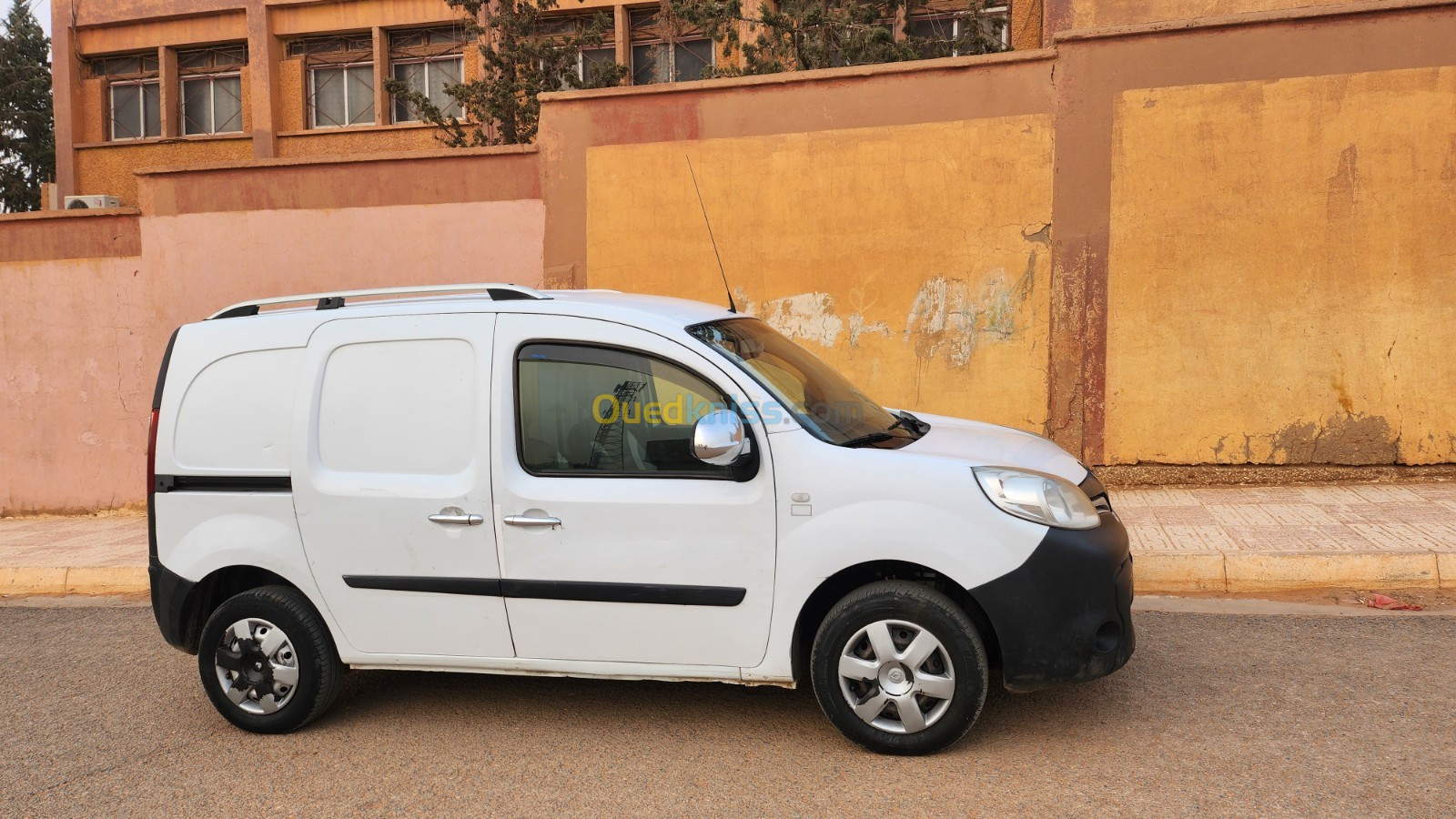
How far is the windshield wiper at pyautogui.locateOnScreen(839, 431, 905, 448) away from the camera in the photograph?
4.36 meters

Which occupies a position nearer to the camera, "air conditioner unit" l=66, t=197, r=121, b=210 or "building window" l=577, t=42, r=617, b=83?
"air conditioner unit" l=66, t=197, r=121, b=210

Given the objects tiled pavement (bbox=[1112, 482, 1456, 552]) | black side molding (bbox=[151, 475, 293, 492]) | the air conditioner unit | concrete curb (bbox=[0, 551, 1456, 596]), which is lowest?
concrete curb (bbox=[0, 551, 1456, 596])

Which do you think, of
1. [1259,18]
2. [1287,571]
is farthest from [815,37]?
[1287,571]

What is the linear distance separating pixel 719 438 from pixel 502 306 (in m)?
1.18

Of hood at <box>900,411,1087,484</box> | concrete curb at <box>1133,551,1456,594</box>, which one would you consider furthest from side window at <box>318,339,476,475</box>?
concrete curb at <box>1133,551,1456,594</box>

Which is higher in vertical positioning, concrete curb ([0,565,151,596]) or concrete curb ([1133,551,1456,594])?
concrete curb ([1133,551,1456,594])

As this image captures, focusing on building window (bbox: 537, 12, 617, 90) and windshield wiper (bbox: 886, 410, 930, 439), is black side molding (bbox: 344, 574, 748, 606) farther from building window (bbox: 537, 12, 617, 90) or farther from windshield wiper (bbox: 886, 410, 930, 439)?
building window (bbox: 537, 12, 617, 90)

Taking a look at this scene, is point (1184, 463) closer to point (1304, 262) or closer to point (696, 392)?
point (1304, 262)

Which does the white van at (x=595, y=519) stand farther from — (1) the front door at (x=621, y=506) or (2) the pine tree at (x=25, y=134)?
(2) the pine tree at (x=25, y=134)

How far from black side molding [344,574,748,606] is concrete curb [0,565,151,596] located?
435 centimetres

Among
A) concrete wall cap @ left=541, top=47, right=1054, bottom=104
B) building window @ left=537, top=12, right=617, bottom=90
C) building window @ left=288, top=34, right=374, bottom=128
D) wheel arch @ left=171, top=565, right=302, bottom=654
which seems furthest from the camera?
building window @ left=288, top=34, right=374, bottom=128

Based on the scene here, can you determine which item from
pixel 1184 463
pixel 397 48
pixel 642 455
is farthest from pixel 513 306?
pixel 397 48

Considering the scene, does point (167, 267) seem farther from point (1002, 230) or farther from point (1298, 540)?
point (1298, 540)

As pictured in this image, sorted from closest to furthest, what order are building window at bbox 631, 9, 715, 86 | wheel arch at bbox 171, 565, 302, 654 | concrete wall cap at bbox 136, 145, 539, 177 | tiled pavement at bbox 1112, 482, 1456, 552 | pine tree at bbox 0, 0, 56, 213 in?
1. wheel arch at bbox 171, 565, 302, 654
2. tiled pavement at bbox 1112, 482, 1456, 552
3. concrete wall cap at bbox 136, 145, 539, 177
4. building window at bbox 631, 9, 715, 86
5. pine tree at bbox 0, 0, 56, 213
